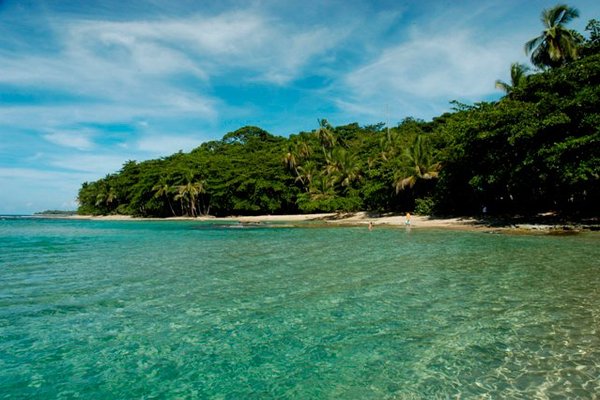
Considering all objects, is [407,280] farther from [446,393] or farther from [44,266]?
[44,266]

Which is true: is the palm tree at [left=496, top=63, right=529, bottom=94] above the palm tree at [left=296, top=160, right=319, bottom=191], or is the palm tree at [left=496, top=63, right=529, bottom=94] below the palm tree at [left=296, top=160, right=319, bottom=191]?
above

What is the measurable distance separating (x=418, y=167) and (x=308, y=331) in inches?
1278

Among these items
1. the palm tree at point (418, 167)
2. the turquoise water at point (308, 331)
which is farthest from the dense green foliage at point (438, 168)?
the turquoise water at point (308, 331)

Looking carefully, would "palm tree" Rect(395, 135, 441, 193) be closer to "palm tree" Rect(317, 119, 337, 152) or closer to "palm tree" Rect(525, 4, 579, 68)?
"palm tree" Rect(525, 4, 579, 68)

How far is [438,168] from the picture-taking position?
36781 millimetres

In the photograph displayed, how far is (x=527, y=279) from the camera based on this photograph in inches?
388

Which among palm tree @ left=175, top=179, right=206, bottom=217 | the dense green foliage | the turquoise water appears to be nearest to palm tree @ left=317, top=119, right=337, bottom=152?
the dense green foliage

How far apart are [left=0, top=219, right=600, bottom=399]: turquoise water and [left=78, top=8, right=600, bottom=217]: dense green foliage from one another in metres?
11.8

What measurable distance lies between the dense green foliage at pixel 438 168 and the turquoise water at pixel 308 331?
1183cm

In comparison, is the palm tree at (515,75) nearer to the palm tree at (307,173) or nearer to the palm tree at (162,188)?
the palm tree at (307,173)

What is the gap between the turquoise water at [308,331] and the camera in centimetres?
464

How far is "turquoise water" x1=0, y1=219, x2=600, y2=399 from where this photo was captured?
4.64m

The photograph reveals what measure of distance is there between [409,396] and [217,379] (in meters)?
2.20

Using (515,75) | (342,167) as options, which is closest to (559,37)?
(515,75)
